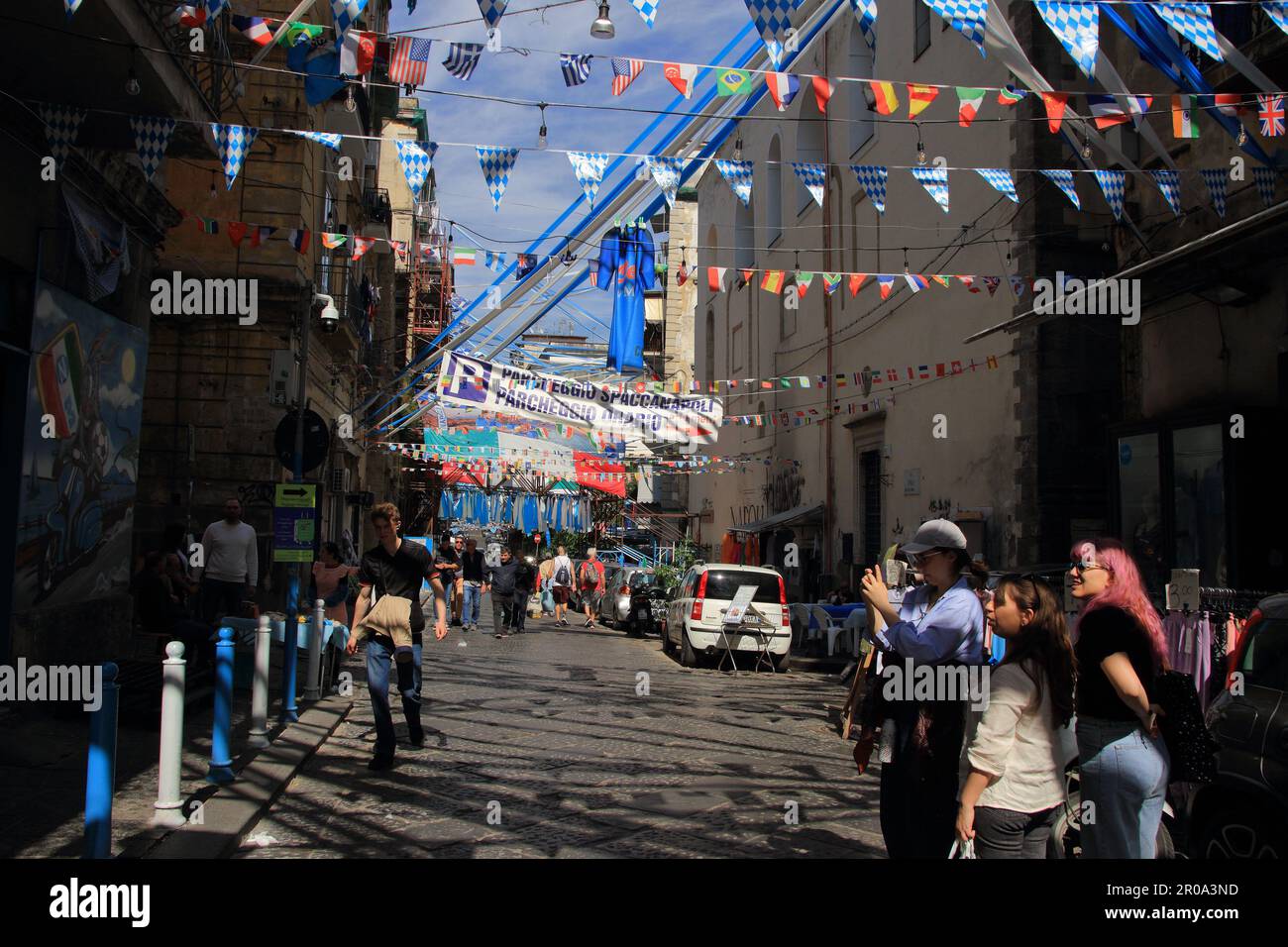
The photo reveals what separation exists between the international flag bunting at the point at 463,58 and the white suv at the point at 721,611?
32.6 ft

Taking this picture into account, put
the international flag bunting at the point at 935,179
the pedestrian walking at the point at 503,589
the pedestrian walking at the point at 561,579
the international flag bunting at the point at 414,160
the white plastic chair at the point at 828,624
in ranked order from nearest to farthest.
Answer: the international flag bunting at the point at 414,160
the international flag bunting at the point at 935,179
the white plastic chair at the point at 828,624
the pedestrian walking at the point at 503,589
the pedestrian walking at the point at 561,579

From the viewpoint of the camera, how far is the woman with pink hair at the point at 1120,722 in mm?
4254

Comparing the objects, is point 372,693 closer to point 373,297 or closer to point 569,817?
point 569,817

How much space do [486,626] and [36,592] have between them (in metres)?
13.9

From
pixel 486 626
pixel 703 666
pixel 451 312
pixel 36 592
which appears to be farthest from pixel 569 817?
pixel 451 312

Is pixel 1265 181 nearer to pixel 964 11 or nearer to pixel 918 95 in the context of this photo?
pixel 918 95

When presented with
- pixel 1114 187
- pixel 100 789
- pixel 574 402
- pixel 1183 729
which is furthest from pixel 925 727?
pixel 574 402

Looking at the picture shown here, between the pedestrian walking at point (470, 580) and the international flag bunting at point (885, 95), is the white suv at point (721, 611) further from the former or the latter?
the international flag bunting at point (885, 95)

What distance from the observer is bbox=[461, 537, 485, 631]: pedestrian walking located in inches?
858

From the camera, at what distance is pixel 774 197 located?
100 ft

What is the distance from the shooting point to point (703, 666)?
57.0 feet

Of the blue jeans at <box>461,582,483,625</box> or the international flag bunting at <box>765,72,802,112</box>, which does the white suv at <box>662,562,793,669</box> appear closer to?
the blue jeans at <box>461,582,483,625</box>

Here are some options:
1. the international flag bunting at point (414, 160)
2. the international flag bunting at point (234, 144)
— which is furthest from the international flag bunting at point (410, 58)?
the international flag bunting at point (234, 144)

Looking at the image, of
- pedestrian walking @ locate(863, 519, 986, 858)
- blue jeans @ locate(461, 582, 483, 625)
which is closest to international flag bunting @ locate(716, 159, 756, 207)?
pedestrian walking @ locate(863, 519, 986, 858)
